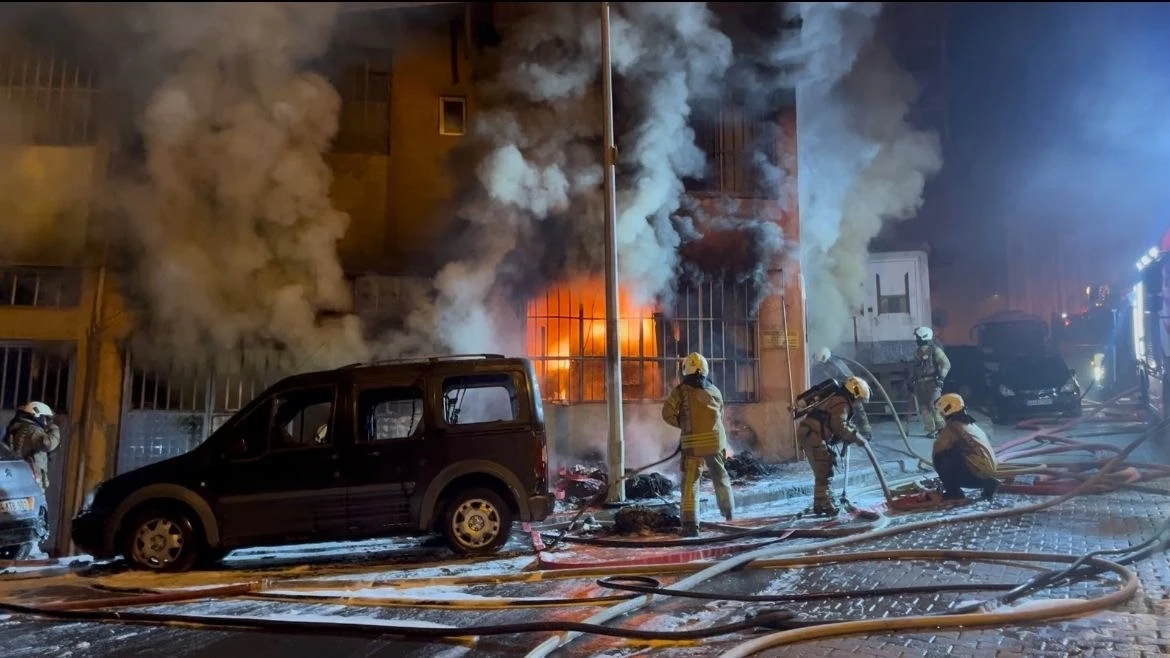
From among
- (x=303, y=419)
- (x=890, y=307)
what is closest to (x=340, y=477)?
(x=303, y=419)

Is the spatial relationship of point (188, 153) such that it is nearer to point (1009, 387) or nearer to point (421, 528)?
point (421, 528)

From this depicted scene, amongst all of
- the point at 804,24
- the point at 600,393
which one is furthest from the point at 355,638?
the point at 804,24

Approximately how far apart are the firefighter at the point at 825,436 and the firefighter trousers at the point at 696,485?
42.2 inches

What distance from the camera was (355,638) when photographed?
173 inches

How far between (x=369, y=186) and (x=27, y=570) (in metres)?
7.16

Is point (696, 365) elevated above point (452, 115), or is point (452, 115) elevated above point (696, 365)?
point (452, 115)

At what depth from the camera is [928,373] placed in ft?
37.6

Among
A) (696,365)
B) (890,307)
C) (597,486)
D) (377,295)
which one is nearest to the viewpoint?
(696,365)

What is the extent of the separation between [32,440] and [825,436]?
30.9 ft

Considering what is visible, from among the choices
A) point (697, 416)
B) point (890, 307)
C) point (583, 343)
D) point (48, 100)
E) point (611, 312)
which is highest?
point (48, 100)

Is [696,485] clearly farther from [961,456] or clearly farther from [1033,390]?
[1033,390]

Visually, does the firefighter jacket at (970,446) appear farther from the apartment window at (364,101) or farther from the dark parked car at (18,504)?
the dark parked car at (18,504)

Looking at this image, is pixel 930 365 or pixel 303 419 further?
pixel 930 365

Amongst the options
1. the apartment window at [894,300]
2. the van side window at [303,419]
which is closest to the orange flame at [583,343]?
the van side window at [303,419]
